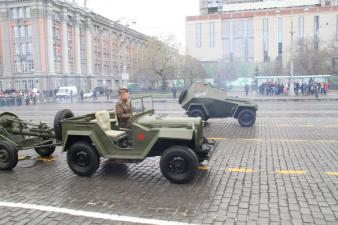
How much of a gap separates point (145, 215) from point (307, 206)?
88.6 inches

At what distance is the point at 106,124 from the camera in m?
7.07

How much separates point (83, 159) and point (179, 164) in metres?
1.87

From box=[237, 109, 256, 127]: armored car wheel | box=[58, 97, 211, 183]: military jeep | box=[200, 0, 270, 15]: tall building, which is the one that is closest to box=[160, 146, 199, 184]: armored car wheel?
box=[58, 97, 211, 183]: military jeep

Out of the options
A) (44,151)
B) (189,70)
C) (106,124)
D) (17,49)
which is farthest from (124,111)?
(17,49)

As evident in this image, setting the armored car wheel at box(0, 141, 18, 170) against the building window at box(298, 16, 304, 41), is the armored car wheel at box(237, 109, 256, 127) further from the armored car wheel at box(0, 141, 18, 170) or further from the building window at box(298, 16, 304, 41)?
the building window at box(298, 16, 304, 41)

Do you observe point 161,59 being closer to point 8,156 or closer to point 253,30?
point 8,156

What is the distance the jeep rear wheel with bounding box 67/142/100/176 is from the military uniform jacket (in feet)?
2.52

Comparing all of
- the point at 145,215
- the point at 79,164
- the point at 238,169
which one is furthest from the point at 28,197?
the point at 238,169

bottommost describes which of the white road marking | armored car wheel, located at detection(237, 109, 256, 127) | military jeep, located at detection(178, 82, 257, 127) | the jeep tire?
the white road marking

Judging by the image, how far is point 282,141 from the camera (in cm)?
991

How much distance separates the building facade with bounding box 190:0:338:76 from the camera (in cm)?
9331

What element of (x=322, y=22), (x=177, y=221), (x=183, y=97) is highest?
(x=322, y=22)

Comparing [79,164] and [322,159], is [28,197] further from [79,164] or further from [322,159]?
[322,159]

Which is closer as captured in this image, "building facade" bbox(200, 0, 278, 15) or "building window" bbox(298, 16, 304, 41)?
"building window" bbox(298, 16, 304, 41)
